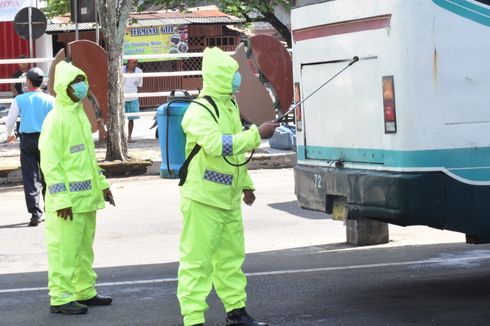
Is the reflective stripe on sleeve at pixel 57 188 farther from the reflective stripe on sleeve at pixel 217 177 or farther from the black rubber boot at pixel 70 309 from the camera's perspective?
the reflective stripe on sleeve at pixel 217 177

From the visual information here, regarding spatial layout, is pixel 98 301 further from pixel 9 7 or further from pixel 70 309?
pixel 9 7

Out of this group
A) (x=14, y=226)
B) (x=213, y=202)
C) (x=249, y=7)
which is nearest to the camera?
(x=213, y=202)

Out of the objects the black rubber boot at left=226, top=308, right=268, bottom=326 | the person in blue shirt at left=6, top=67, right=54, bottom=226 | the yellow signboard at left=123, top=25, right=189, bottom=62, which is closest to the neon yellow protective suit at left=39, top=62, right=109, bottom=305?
the black rubber boot at left=226, top=308, right=268, bottom=326

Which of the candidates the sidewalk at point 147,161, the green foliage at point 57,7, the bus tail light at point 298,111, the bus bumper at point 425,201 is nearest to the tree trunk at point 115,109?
the sidewalk at point 147,161

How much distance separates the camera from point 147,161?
17844 millimetres

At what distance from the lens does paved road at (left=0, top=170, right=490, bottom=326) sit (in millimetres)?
8312

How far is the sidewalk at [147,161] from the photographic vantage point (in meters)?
17.2

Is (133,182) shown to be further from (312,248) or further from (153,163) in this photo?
(312,248)

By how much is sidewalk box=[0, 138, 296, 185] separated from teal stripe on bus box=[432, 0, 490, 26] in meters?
10.3

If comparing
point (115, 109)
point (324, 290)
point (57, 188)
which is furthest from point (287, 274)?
point (115, 109)

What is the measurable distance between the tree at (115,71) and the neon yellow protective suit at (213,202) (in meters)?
10.5

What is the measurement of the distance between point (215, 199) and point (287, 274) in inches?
96.3

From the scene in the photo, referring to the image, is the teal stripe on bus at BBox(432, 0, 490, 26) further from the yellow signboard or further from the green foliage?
the yellow signboard

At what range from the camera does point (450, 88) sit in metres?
7.69
